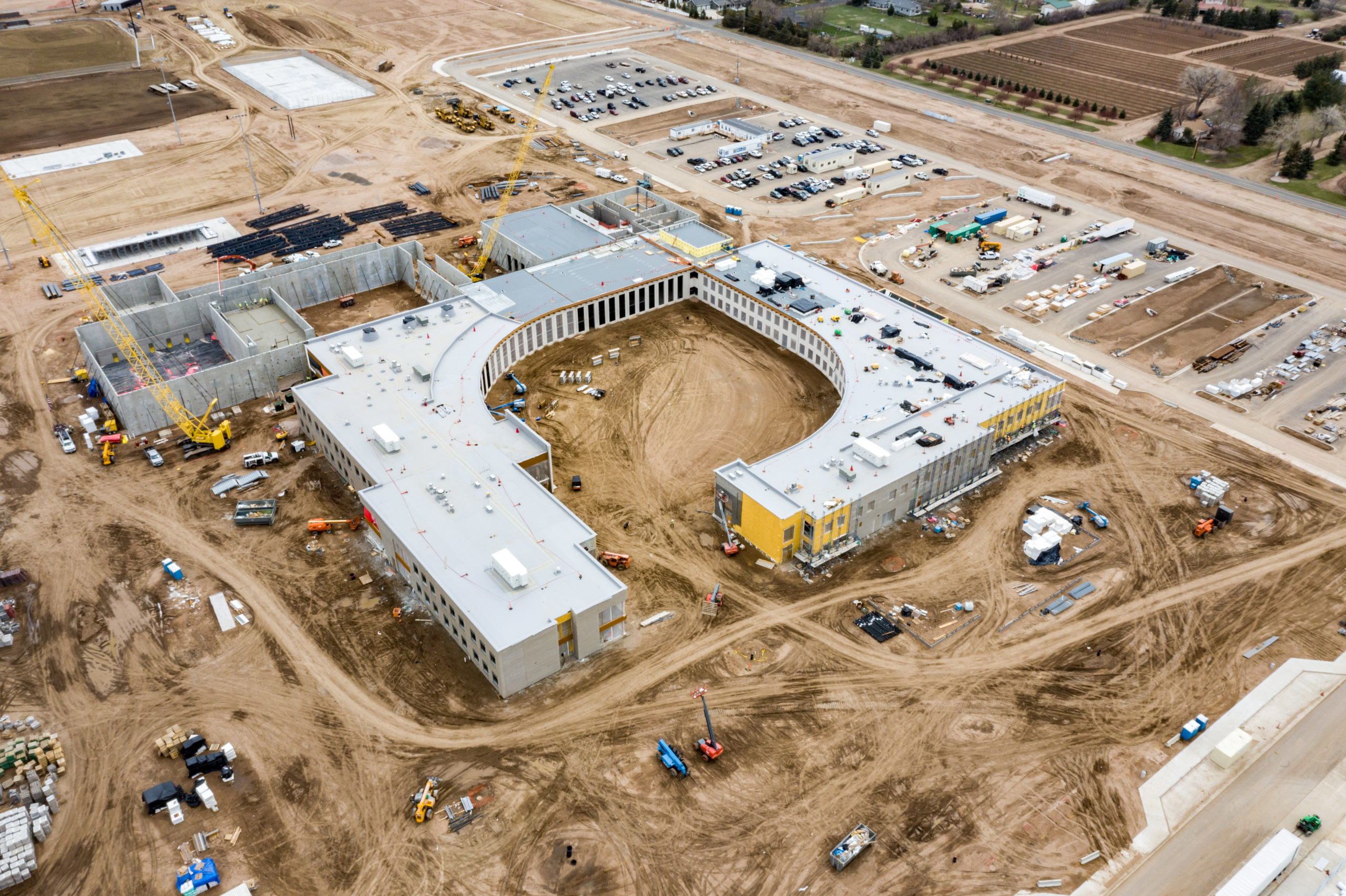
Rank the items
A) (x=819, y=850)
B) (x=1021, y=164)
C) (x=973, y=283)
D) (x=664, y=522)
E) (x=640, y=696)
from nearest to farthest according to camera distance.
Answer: (x=819, y=850) → (x=640, y=696) → (x=664, y=522) → (x=973, y=283) → (x=1021, y=164)

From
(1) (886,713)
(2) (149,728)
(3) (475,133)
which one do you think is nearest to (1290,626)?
(1) (886,713)

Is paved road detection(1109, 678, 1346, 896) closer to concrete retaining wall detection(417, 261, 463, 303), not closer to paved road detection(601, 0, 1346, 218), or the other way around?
concrete retaining wall detection(417, 261, 463, 303)

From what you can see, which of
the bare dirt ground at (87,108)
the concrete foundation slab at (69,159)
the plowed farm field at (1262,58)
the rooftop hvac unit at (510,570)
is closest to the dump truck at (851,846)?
the rooftop hvac unit at (510,570)

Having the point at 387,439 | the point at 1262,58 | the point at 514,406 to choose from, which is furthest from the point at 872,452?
the point at 1262,58

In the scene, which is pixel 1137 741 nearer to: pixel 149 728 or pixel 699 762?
pixel 699 762

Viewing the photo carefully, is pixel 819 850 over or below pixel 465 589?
below

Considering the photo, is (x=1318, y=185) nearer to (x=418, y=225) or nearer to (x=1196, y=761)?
(x=1196, y=761)

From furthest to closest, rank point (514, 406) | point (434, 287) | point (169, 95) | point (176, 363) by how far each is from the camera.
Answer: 1. point (169, 95)
2. point (434, 287)
3. point (176, 363)
4. point (514, 406)
